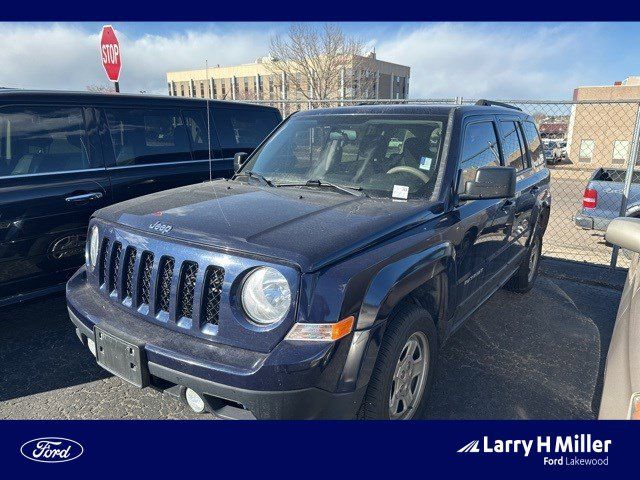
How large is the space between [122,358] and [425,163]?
2183 mm

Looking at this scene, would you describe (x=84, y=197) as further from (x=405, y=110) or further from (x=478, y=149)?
(x=478, y=149)

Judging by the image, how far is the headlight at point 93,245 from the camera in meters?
2.85

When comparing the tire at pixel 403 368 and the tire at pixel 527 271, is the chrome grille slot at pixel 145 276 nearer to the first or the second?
the tire at pixel 403 368

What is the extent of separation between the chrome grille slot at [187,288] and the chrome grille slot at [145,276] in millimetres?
267

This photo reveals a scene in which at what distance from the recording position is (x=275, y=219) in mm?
2449

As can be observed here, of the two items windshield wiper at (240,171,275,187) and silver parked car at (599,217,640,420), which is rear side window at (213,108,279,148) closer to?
windshield wiper at (240,171,275,187)

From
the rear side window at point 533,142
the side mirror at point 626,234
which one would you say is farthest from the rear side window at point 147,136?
the side mirror at point 626,234

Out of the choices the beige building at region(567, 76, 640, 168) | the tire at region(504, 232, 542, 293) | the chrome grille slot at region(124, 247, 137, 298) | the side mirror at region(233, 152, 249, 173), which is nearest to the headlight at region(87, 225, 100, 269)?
the chrome grille slot at region(124, 247, 137, 298)

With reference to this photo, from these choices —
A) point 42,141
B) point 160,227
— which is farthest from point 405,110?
point 42,141

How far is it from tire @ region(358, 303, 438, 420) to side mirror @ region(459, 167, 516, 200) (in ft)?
2.95

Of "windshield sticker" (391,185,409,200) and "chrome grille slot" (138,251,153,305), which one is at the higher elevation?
"windshield sticker" (391,185,409,200)

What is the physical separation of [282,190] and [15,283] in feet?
7.70
